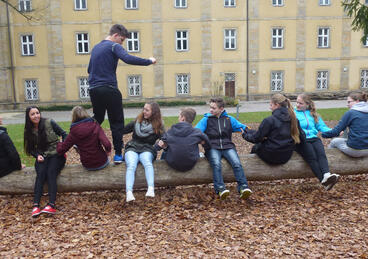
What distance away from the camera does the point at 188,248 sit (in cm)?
390

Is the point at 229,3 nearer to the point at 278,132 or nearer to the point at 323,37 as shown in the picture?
the point at 323,37

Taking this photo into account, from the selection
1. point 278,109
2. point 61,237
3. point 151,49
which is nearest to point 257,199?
point 278,109

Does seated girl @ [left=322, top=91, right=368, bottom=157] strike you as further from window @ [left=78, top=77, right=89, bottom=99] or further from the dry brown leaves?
window @ [left=78, top=77, right=89, bottom=99]

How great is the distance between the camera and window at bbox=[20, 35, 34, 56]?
88.0ft

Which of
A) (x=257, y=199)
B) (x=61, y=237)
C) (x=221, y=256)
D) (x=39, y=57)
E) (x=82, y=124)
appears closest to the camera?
(x=221, y=256)

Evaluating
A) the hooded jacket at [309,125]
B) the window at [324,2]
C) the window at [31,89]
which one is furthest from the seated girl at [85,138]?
the window at [324,2]

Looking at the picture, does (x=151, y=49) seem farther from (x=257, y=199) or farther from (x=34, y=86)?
(x=257, y=199)

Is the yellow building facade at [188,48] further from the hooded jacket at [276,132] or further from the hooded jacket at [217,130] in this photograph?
the hooded jacket at [276,132]

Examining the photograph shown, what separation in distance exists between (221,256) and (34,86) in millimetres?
27271

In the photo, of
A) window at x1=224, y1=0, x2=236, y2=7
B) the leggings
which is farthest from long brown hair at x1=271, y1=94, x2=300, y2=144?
window at x1=224, y1=0, x2=236, y2=7

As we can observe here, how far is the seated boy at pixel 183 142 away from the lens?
5016 millimetres

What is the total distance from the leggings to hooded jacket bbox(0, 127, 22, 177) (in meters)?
0.44

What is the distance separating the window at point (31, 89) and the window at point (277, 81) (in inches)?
761

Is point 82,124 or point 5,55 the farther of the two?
point 5,55
